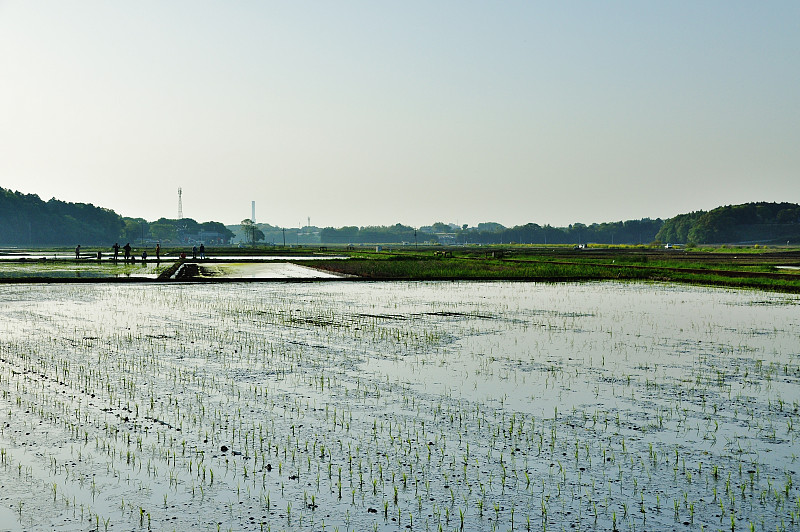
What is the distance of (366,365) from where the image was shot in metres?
15.8

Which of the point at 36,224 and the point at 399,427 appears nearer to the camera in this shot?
the point at 399,427

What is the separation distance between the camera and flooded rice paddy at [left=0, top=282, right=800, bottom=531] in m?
7.62

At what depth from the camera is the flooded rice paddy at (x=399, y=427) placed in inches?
300

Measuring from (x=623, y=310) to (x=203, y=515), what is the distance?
22599 mm

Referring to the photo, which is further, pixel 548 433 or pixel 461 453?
pixel 548 433

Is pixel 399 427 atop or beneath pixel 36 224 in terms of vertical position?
beneath

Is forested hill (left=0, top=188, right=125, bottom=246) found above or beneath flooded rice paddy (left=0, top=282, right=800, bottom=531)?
above

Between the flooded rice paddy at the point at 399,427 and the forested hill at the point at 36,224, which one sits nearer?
the flooded rice paddy at the point at 399,427

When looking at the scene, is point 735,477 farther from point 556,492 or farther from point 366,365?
point 366,365

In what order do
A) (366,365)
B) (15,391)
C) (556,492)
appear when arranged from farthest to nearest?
(366,365) → (15,391) → (556,492)

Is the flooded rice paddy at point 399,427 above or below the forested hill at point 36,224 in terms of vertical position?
below

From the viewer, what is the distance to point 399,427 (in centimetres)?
1062

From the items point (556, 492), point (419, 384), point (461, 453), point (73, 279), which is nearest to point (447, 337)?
point (419, 384)

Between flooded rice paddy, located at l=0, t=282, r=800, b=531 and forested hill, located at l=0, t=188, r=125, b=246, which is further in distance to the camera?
forested hill, located at l=0, t=188, r=125, b=246
